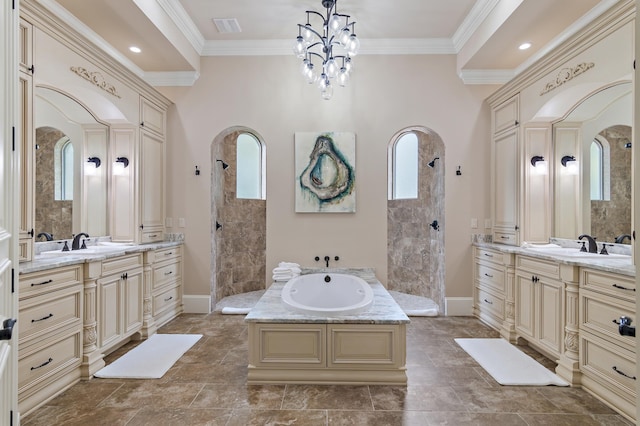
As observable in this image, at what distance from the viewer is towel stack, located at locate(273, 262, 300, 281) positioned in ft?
12.7

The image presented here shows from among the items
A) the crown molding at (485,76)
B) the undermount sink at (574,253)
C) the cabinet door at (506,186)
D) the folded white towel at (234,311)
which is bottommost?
the folded white towel at (234,311)

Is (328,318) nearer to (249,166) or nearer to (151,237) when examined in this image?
(151,237)

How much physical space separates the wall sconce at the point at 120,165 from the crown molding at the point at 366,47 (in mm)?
1728

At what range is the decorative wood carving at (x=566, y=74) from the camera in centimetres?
275

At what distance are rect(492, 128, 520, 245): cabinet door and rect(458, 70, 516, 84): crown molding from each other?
2.45 feet

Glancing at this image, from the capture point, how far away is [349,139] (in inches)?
165

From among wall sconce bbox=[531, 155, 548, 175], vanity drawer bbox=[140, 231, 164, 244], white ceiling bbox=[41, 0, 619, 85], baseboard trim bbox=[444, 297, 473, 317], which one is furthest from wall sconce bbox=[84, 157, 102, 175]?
wall sconce bbox=[531, 155, 548, 175]

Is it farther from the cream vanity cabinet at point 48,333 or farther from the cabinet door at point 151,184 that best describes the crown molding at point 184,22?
the cream vanity cabinet at point 48,333

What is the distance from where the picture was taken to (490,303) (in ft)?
12.1

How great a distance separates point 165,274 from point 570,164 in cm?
437

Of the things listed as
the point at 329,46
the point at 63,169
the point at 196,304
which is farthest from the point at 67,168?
the point at 329,46

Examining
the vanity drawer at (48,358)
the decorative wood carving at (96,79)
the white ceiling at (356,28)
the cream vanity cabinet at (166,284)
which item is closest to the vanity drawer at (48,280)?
the vanity drawer at (48,358)

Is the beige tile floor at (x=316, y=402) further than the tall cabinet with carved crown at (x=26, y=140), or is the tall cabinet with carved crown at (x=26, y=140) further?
the tall cabinet with carved crown at (x=26, y=140)

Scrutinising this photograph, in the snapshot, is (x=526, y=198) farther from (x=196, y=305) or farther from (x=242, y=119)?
(x=196, y=305)
